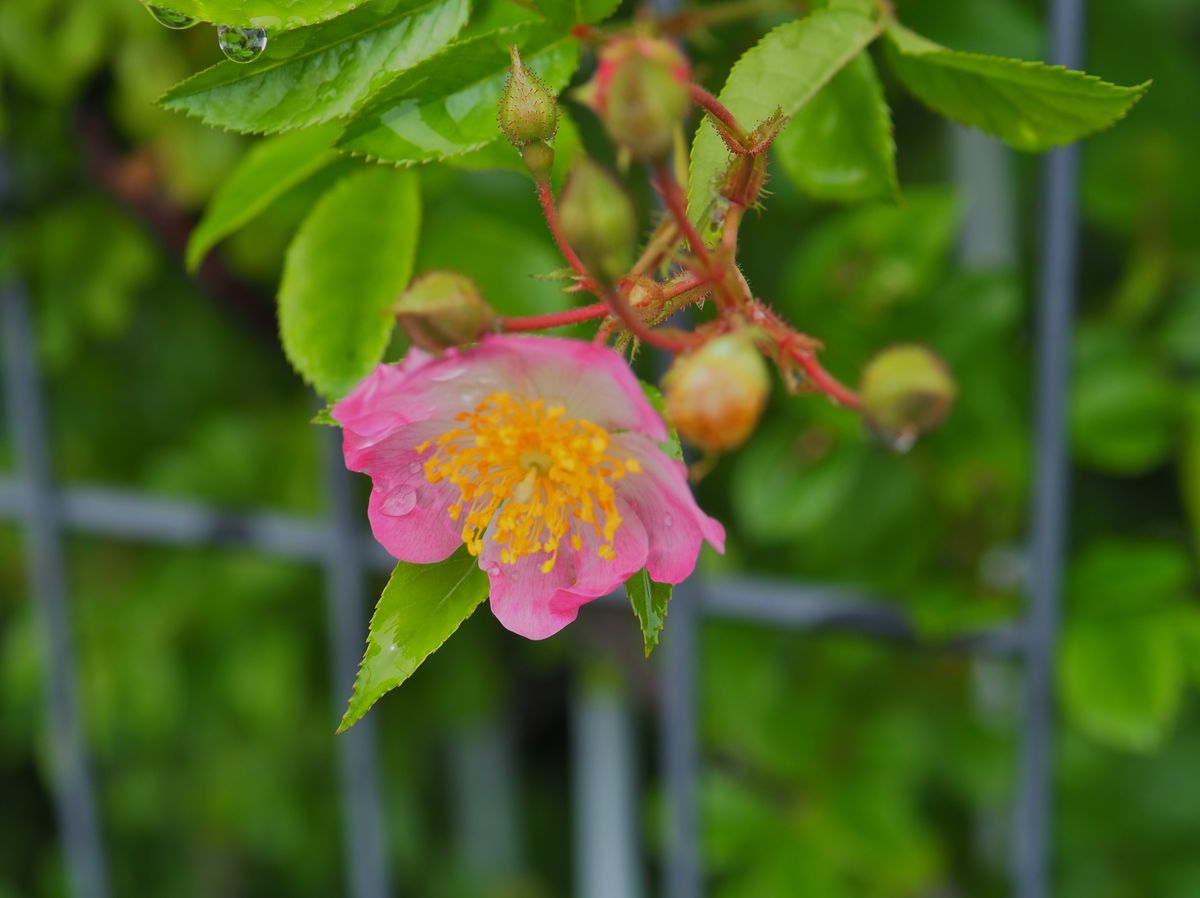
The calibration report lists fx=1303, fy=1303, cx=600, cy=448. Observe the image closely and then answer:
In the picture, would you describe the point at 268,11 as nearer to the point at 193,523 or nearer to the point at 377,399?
the point at 377,399

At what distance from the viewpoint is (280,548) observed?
115 centimetres

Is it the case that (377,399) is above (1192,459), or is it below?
above

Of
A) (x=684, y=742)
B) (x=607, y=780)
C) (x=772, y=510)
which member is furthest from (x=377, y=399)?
(x=607, y=780)

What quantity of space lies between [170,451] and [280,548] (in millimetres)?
362

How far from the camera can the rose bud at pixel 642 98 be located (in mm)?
358

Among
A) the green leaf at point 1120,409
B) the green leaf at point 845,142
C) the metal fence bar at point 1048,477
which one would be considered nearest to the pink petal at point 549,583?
the green leaf at point 845,142

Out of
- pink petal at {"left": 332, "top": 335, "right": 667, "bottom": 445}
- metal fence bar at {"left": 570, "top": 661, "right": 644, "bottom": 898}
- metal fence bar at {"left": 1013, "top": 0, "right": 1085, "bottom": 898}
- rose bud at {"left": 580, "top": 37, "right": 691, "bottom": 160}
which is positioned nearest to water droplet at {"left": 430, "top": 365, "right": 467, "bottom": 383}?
pink petal at {"left": 332, "top": 335, "right": 667, "bottom": 445}

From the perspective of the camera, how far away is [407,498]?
0.49 m

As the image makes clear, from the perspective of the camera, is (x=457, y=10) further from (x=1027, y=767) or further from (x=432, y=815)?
(x=432, y=815)

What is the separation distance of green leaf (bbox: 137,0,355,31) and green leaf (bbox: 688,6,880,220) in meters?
0.13

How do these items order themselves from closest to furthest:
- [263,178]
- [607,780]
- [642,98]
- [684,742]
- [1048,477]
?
[642,98] → [263,178] → [1048,477] → [684,742] → [607,780]

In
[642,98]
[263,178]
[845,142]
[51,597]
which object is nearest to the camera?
[642,98]

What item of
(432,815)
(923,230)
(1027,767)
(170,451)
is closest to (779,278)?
(923,230)

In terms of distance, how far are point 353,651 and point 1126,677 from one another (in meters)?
0.62
